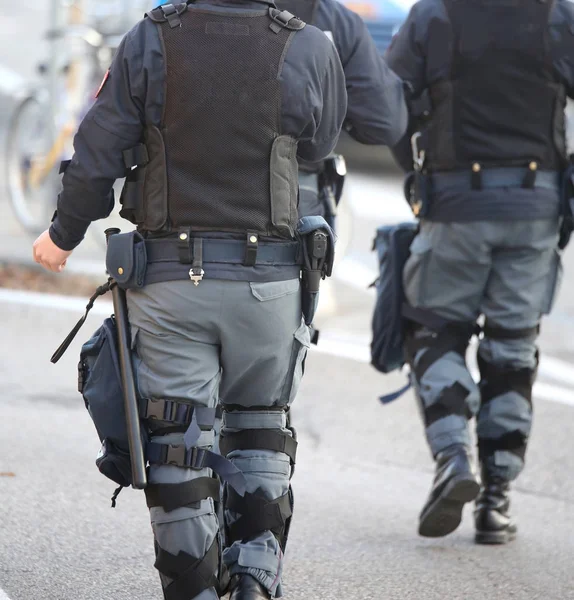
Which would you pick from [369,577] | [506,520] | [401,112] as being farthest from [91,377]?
[506,520]

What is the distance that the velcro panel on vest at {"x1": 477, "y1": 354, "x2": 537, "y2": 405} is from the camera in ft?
15.2

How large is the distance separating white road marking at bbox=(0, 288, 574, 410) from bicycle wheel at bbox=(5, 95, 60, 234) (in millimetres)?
1977

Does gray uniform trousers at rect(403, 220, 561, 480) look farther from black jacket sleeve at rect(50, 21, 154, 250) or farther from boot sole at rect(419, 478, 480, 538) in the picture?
black jacket sleeve at rect(50, 21, 154, 250)

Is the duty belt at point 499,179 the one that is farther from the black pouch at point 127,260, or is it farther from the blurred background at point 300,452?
the black pouch at point 127,260

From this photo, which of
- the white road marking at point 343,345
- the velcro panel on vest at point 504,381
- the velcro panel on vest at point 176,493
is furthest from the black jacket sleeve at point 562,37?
the white road marking at point 343,345

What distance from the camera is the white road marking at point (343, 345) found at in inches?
260

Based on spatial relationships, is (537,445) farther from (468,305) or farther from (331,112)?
(331,112)

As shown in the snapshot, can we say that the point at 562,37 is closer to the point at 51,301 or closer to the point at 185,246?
the point at 185,246

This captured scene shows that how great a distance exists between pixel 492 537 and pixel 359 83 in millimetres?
1673

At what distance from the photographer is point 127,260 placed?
3229mm

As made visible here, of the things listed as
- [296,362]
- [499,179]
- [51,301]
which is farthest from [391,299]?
[51,301]

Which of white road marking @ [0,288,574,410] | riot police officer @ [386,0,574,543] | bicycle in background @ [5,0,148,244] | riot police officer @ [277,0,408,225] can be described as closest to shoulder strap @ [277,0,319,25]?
riot police officer @ [277,0,408,225]

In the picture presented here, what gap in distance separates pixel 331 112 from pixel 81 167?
0.68 metres

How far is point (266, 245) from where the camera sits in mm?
3291
